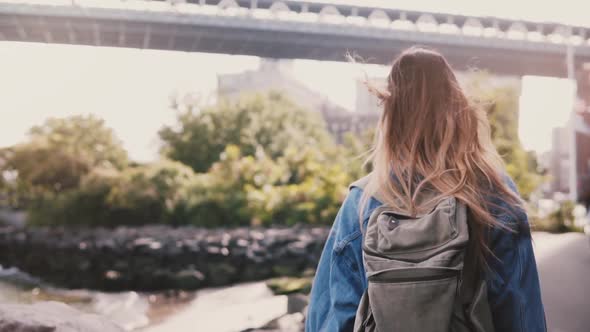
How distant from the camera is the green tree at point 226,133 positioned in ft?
28.9

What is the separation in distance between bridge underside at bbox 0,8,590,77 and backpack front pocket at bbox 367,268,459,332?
21.1 feet

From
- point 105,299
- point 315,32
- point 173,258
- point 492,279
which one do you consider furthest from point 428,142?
point 315,32

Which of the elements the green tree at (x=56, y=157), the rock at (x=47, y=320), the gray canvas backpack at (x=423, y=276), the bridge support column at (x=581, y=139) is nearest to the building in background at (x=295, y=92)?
the green tree at (x=56, y=157)

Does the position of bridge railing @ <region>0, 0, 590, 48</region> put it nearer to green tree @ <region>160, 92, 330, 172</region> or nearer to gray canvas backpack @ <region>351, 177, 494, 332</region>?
green tree @ <region>160, 92, 330, 172</region>

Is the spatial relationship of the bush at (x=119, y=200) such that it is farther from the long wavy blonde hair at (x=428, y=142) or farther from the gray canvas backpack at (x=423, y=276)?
the gray canvas backpack at (x=423, y=276)

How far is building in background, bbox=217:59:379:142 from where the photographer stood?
9648mm

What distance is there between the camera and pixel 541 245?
5617 mm

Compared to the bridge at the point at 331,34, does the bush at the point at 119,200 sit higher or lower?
lower

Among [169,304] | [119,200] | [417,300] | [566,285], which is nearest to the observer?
[417,300]

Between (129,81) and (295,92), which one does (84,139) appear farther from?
(295,92)

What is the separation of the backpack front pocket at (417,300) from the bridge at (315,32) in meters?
6.67

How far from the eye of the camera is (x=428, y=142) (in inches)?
53.3

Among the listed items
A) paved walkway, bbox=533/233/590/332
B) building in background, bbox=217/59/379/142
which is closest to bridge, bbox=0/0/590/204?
building in background, bbox=217/59/379/142

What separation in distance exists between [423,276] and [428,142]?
0.34m
